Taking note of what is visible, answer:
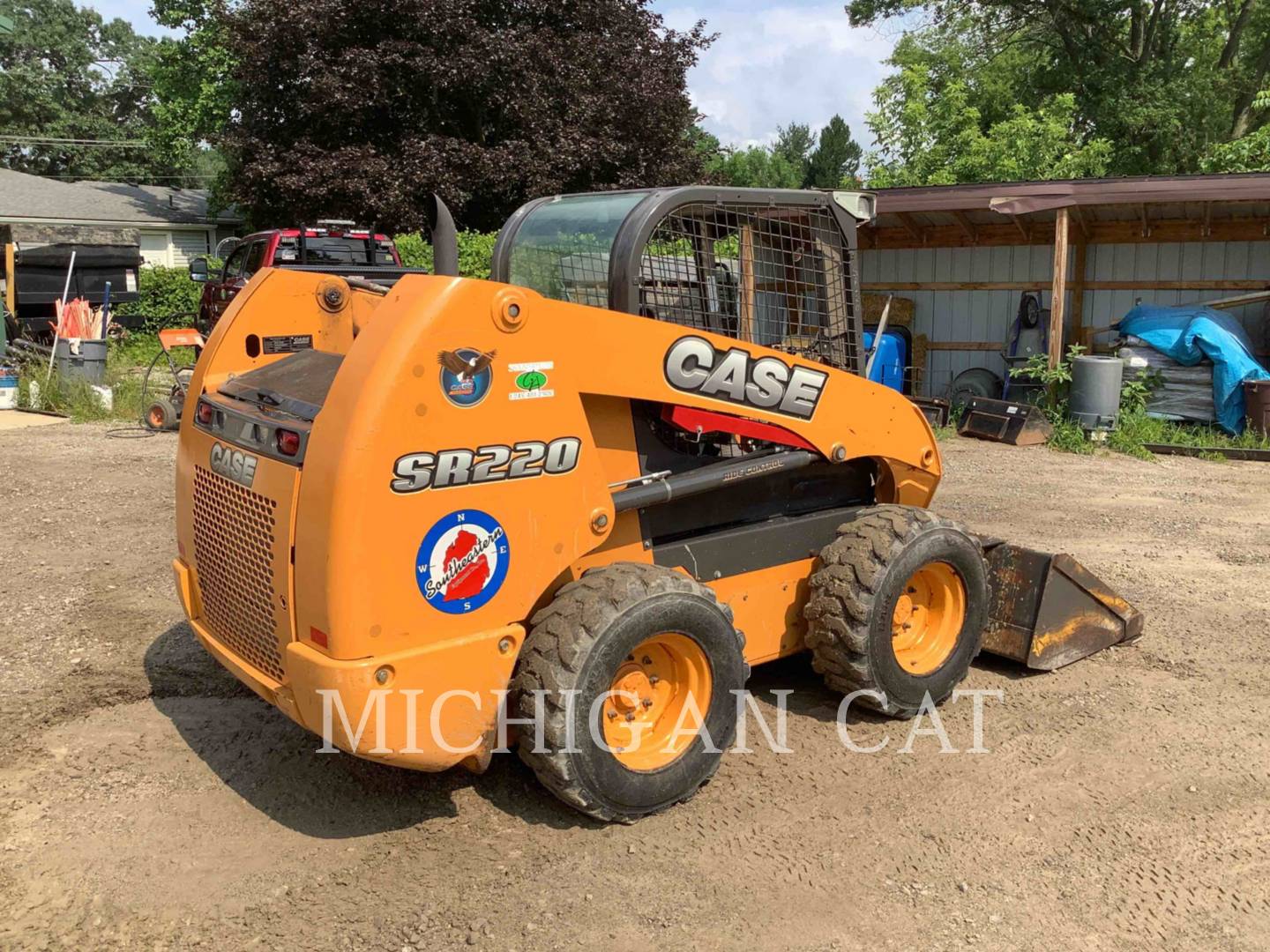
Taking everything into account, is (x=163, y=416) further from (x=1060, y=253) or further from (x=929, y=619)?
(x=1060, y=253)

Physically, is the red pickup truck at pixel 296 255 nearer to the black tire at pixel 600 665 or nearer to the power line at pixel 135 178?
the black tire at pixel 600 665

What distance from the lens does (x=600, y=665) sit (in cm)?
341

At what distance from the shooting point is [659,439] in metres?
3.92

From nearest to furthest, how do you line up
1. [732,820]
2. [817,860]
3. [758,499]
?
[817,860]
[732,820]
[758,499]

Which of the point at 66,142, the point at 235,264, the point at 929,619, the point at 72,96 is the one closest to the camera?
the point at 929,619

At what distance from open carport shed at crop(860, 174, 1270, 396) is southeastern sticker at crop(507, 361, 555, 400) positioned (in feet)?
32.3

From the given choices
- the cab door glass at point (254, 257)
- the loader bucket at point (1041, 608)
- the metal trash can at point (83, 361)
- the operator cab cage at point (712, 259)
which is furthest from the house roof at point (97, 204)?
the loader bucket at point (1041, 608)

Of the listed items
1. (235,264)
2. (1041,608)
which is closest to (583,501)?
(1041,608)

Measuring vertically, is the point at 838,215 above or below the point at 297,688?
above

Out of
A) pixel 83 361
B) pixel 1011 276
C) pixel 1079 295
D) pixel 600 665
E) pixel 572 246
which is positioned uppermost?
pixel 1011 276

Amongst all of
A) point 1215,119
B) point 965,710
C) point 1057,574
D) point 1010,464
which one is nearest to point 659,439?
point 965,710

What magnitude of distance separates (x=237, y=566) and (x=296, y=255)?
418 inches

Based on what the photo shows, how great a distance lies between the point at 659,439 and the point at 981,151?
769 inches

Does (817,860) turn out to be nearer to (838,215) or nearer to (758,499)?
(758,499)
